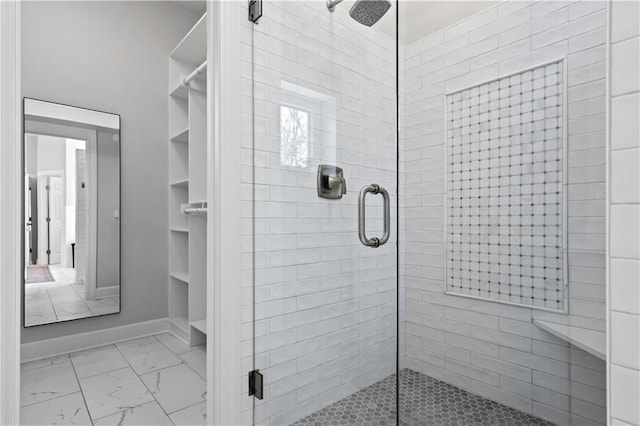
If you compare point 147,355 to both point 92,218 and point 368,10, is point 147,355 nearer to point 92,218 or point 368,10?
point 92,218

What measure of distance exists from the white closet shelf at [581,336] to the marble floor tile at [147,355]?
228 centimetres

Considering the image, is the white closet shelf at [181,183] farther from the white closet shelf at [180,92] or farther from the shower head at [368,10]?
the shower head at [368,10]

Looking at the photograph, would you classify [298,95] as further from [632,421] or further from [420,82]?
[632,421]

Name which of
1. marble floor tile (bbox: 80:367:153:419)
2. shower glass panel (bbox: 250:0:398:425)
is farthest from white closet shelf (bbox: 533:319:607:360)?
marble floor tile (bbox: 80:367:153:419)

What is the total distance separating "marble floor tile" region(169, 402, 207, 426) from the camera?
171cm

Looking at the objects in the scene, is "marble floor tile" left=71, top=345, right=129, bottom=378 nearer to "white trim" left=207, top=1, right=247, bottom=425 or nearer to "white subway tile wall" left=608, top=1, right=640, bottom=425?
"white trim" left=207, top=1, right=247, bottom=425

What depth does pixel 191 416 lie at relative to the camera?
1767mm

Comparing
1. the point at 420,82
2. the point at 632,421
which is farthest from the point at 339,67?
the point at 632,421

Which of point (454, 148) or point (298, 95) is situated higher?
point (298, 95)

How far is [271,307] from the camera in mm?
1510

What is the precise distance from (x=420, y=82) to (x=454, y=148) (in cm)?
28

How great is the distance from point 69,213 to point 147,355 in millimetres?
1310

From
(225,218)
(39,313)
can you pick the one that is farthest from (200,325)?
(225,218)

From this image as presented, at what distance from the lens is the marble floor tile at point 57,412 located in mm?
1673
